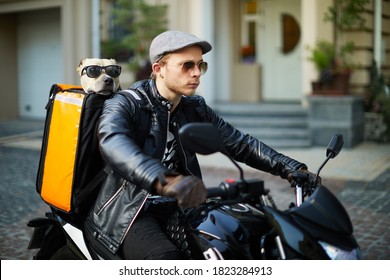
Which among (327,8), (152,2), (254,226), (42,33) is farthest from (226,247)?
(42,33)

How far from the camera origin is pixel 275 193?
6867mm

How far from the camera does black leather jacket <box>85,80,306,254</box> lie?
2.35 meters

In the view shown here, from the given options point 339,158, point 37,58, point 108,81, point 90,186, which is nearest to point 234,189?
point 90,186

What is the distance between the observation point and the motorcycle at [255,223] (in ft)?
6.87

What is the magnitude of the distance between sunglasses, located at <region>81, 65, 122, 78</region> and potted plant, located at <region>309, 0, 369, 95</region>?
7.58m

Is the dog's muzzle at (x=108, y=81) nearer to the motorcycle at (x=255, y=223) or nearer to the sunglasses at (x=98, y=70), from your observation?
the sunglasses at (x=98, y=70)

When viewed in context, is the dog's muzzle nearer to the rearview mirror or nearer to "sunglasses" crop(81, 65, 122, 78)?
"sunglasses" crop(81, 65, 122, 78)

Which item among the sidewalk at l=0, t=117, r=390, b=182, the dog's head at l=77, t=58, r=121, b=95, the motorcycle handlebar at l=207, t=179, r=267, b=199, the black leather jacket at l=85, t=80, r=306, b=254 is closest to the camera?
the motorcycle handlebar at l=207, t=179, r=267, b=199

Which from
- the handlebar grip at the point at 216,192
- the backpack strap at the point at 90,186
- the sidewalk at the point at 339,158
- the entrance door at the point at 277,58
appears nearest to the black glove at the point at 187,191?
the handlebar grip at the point at 216,192

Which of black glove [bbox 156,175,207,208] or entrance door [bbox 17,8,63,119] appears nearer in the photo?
black glove [bbox 156,175,207,208]

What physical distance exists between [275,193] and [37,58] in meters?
10.6

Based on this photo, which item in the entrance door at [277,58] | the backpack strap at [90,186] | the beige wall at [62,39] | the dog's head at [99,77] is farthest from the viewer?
the beige wall at [62,39]

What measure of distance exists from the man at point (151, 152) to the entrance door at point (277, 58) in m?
9.86

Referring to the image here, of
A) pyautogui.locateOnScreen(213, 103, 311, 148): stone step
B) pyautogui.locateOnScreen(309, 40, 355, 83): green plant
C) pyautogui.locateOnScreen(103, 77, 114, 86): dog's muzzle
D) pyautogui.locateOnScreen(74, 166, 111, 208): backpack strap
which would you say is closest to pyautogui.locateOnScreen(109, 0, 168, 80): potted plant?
pyautogui.locateOnScreen(213, 103, 311, 148): stone step
